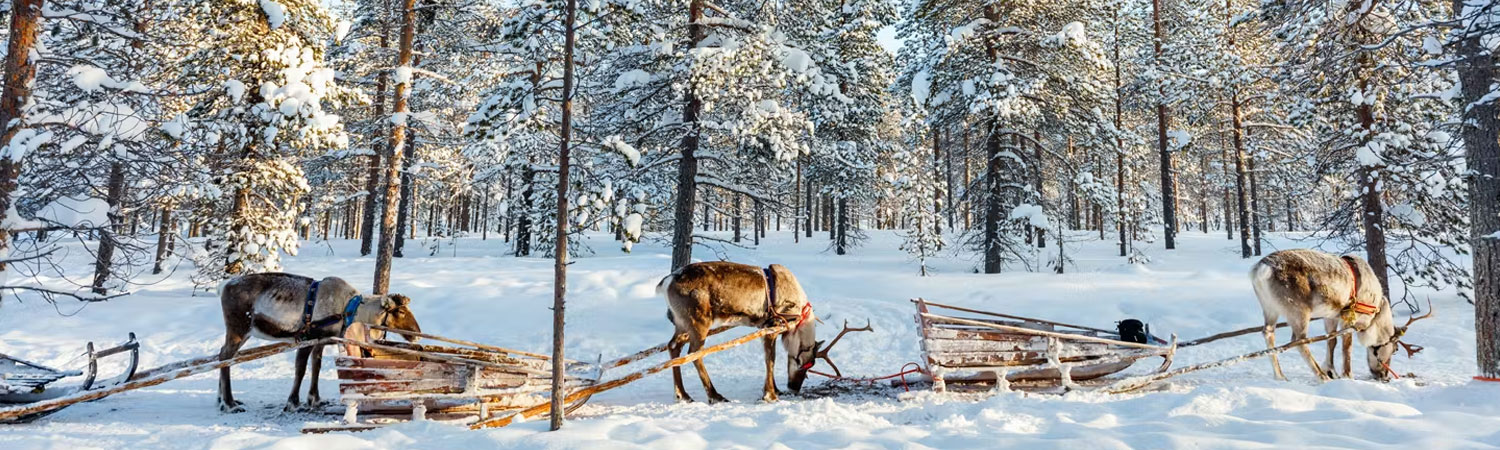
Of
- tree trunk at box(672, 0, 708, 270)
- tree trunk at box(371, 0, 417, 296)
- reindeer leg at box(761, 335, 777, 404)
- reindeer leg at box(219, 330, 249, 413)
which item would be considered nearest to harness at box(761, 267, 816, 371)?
reindeer leg at box(761, 335, 777, 404)

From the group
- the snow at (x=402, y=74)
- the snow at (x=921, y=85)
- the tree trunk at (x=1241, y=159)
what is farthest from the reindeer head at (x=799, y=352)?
the tree trunk at (x=1241, y=159)

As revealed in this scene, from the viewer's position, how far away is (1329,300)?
7.01 m

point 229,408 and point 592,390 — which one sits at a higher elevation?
point 592,390

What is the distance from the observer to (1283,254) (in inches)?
291

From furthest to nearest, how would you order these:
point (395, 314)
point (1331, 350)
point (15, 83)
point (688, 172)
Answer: point (688, 172) → point (1331, 350) → point (395, 314) → point (15, 83)

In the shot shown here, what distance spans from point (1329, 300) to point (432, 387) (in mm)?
9511

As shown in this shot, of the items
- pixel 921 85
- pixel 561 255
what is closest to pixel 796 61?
pixel 921 85

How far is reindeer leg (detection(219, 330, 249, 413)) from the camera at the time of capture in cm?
646

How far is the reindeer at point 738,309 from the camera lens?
6.86 m

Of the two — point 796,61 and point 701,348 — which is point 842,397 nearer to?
point 701,348

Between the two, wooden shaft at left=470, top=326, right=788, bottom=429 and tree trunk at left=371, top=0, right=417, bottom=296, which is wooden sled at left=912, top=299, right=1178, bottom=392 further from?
tree trunk at left=371, top=0, right=417, bottom=296

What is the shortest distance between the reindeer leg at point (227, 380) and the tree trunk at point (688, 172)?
6.43 meters

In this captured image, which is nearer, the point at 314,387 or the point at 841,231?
the point at 314,387

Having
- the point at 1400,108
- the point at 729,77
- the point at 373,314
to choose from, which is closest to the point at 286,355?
the point at 373,314
